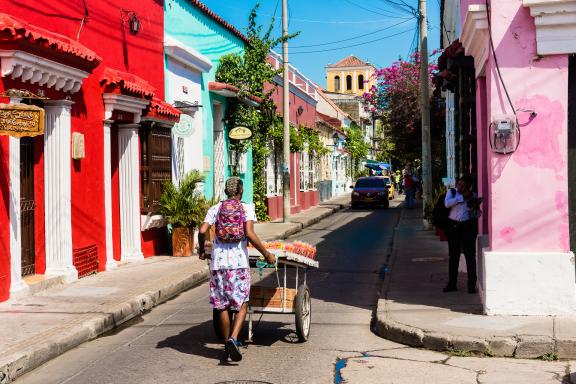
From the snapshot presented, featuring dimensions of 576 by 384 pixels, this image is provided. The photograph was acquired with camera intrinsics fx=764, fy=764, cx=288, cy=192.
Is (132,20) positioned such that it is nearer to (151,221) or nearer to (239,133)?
(151,221)

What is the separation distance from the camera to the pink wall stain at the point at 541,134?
847cm

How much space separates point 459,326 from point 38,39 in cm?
633

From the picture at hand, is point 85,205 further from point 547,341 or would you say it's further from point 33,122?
point 547,341

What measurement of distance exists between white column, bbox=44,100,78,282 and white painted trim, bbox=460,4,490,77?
19.6 ft

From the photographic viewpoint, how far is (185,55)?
17891mm

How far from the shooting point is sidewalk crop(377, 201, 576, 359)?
721 centimetres

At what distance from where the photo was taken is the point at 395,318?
847 centimetres

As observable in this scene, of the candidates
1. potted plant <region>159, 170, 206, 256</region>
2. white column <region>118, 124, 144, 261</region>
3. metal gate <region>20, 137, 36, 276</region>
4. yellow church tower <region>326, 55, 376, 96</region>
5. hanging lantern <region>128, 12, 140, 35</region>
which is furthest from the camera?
yellow church tower <region>326, 55, 376, 96</region>

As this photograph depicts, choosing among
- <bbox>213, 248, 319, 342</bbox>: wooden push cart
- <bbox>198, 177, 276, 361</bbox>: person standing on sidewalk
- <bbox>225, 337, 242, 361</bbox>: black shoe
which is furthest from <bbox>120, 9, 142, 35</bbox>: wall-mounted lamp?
<bbox>225, 337, 242, 361</bbox>: black shoe

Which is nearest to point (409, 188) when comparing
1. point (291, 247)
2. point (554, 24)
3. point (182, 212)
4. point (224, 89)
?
point (224, 89)

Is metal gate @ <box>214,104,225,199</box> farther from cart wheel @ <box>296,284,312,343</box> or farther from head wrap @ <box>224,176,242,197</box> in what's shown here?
head wrap @ <box>224,176,242,197</box>

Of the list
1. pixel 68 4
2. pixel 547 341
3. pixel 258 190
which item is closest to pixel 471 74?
pixel 547 341

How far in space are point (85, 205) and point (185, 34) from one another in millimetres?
7619

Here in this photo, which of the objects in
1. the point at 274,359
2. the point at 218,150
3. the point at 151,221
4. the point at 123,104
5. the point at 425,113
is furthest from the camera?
the point at 218,150
